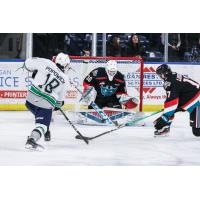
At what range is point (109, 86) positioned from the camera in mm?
6094

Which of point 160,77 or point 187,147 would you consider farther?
point 160,77

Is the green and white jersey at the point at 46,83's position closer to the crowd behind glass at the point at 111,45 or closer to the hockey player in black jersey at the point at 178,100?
the crowd behind glass at the point at 111,45

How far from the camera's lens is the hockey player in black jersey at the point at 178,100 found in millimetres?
5680

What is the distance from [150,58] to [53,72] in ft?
4.25

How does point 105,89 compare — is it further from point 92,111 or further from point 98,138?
point 98,138

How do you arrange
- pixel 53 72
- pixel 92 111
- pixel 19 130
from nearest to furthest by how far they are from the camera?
pixel 53 72
pixel 19 130
pixel 92 111

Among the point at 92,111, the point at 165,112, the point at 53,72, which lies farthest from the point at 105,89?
the point at 53,72

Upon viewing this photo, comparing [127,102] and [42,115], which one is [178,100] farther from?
[42,115]

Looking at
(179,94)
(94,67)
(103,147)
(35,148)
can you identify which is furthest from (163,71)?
(35,148)

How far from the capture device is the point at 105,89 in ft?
19.9

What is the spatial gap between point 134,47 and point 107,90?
39cm

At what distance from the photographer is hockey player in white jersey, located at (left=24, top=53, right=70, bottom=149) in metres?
5.16

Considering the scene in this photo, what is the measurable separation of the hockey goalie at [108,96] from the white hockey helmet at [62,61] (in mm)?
597
